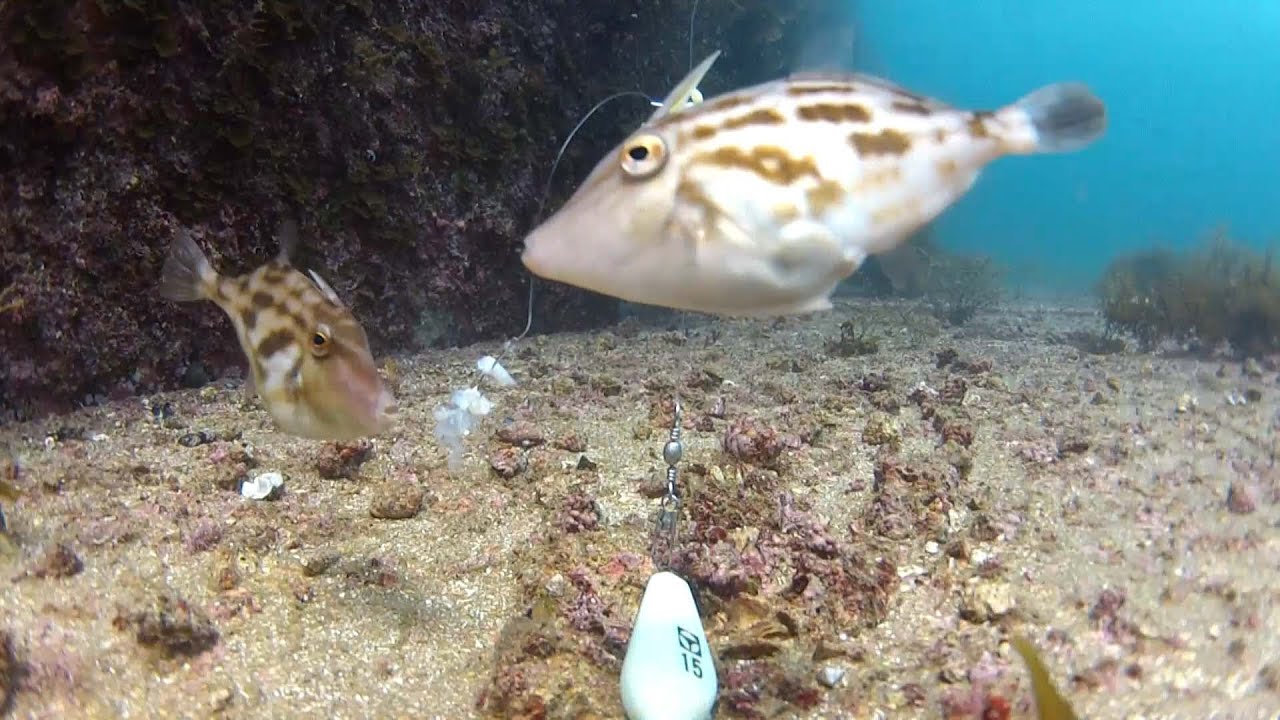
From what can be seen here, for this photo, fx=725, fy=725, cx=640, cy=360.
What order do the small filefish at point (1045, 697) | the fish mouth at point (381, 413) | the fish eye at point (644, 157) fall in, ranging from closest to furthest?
1. the fish eye at point (644, 157)
2. the small filefish at point (1045, 697)
3. the fish mouth at point (381, 413)

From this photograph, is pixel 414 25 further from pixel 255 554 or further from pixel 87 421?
pixel 255 554

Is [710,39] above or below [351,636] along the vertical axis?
above

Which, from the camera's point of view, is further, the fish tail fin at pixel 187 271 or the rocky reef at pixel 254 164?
the rocky reef at pixel 254 164

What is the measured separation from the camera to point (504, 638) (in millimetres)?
3098

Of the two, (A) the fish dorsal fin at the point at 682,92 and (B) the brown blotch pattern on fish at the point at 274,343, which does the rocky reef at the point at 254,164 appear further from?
(A) the fish dorsal fin at the point at 682,92

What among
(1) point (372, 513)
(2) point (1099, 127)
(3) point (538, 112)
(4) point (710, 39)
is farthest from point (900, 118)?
(4) point (710, 39)

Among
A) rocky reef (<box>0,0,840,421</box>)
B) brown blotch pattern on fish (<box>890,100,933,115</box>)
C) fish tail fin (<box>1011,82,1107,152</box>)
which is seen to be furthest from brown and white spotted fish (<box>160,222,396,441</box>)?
rocky reef (<box>0,0,840,421</box>)

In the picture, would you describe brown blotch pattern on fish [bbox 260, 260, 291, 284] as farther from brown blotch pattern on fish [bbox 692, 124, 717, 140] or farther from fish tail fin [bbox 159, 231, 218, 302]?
brown blotch pattern on fish [bbox 692, 124, 717, 140]

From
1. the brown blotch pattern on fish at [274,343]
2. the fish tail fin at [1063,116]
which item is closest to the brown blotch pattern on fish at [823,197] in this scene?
the fish tail fin at [1063,116]

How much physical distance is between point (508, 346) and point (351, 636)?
16.9ft

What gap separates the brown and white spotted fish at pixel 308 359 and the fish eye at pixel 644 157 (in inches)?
53.4

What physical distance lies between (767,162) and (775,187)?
0.07 m

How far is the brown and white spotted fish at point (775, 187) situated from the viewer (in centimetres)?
172

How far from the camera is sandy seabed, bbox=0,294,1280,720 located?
9.30 ft
